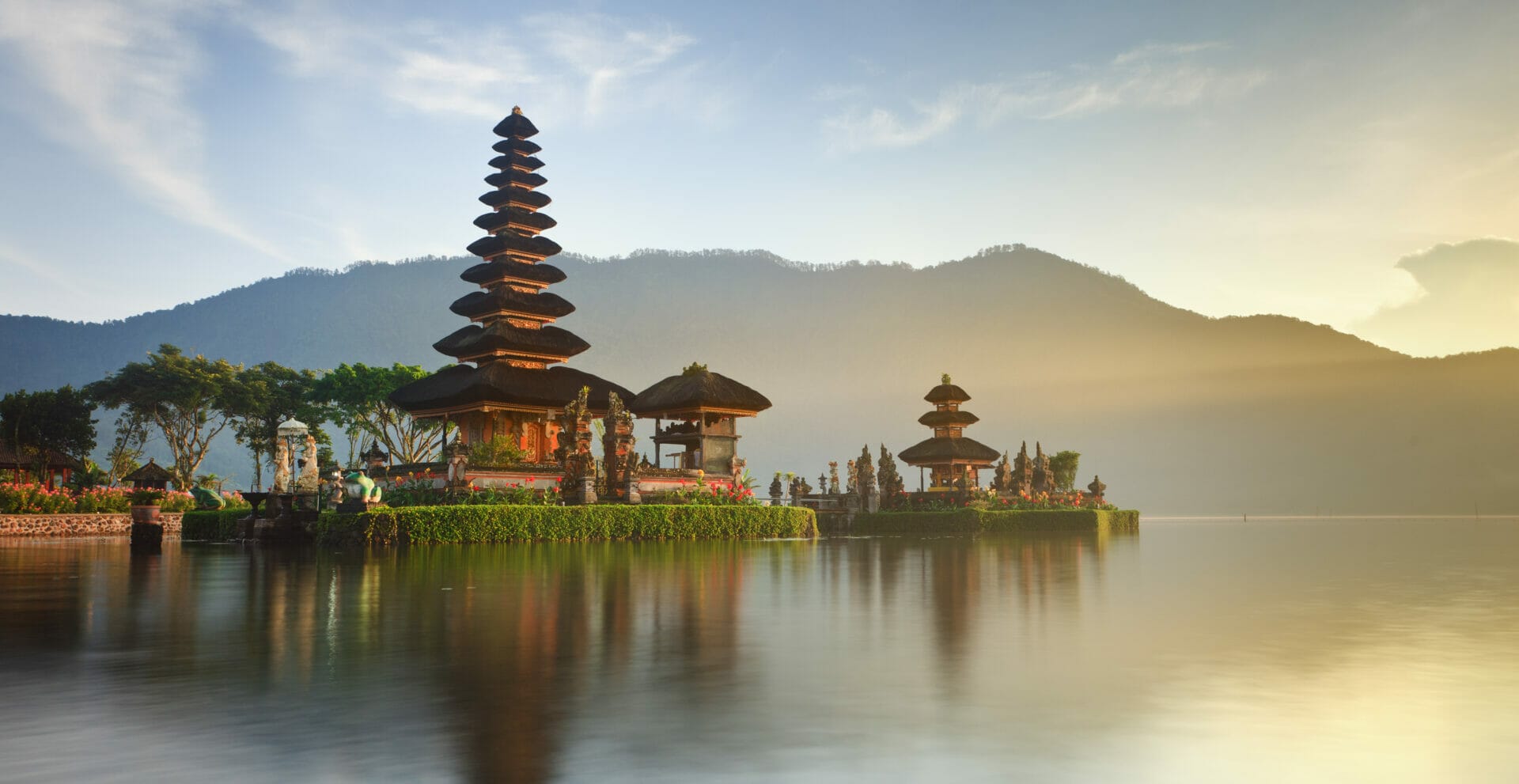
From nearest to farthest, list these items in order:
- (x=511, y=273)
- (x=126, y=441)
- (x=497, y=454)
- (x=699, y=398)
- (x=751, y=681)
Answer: (x=751, y=681), (x=497, y=454), (x=699, y=398), (x=511, y=273), (x=126, y=441)

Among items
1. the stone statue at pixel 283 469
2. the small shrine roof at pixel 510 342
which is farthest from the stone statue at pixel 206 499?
the stone statue at pixel 283 469

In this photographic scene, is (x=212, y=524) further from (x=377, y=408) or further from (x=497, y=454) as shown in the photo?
(x=377, y=408)

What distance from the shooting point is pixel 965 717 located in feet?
21.4

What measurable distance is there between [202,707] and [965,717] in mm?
4457

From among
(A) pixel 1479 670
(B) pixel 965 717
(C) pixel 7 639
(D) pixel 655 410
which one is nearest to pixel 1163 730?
(B) pixel 965 717

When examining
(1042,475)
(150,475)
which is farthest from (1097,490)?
(150,475)

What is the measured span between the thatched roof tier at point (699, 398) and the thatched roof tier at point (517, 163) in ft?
41.1

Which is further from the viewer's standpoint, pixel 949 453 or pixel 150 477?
pixel 949 453

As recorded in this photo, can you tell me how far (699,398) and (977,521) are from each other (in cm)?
1275

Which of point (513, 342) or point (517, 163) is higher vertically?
point (517, 163)

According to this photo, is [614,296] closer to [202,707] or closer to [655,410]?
[655,410]

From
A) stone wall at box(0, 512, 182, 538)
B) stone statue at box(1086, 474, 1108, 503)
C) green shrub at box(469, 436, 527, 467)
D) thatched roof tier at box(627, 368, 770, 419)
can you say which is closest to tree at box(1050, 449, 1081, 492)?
stone statue at box(1086, 474, 1108, 503)

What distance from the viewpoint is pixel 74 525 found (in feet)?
139

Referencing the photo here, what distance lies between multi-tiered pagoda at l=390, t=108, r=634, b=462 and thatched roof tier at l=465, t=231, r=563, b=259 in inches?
1.8
